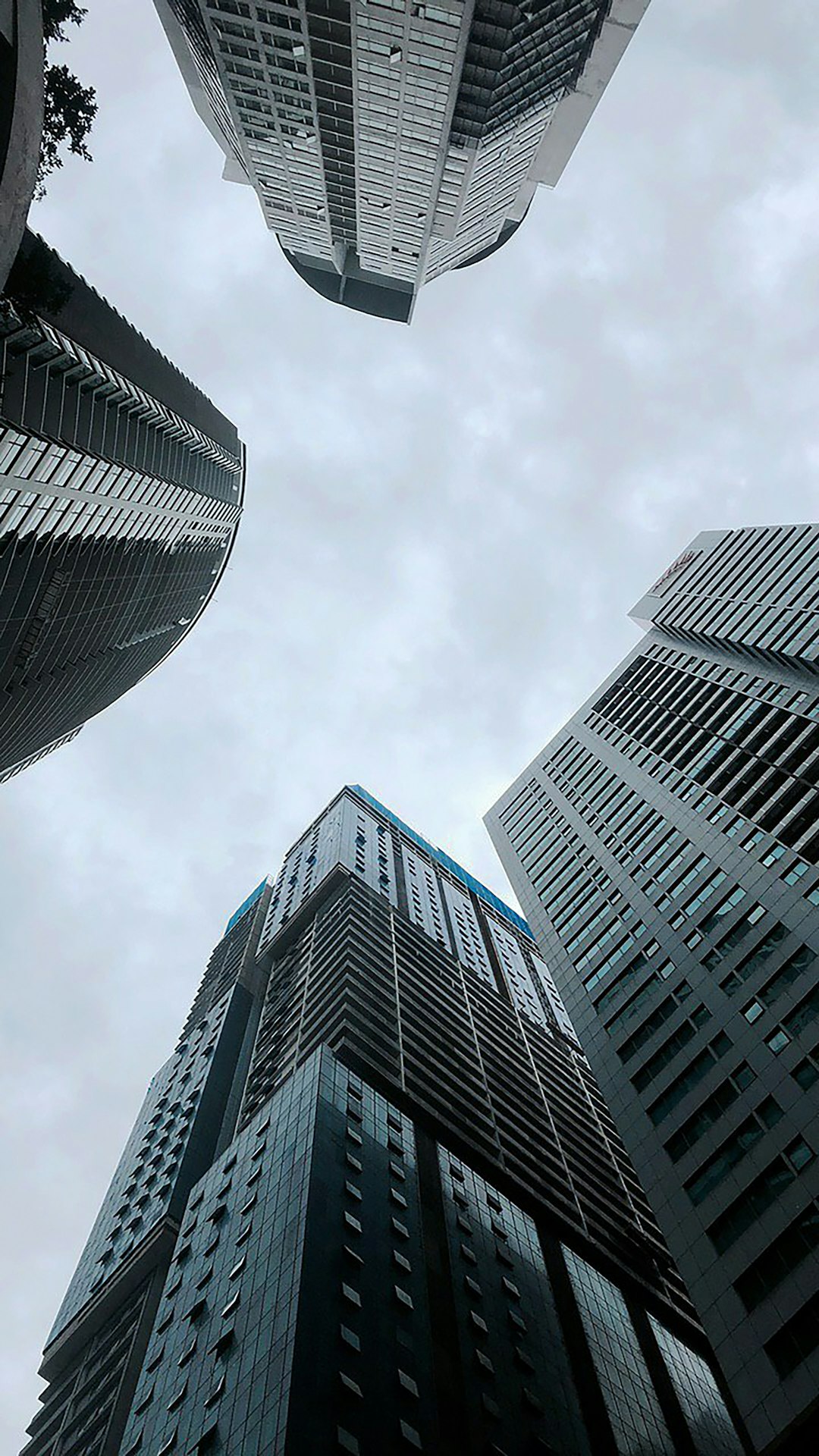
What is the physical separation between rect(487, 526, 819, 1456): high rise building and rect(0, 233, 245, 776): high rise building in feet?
129

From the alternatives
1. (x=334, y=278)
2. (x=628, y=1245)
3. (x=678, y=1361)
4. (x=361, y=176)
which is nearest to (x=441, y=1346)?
(x=678, y=1361)

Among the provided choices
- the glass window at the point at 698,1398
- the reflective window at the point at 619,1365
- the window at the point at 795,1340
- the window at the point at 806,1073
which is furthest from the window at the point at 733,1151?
the glass window at the point at 698,1398

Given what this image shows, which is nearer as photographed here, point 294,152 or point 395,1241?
point 395,1241

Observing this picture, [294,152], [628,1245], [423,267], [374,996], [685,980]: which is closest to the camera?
[685,980]

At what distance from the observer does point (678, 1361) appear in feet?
200

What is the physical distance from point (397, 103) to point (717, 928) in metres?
73.9

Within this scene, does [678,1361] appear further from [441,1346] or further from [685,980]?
[685,980]

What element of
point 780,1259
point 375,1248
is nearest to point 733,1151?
point 780,1259

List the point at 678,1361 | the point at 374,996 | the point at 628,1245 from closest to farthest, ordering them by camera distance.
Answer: the point at 678,1361, the point at 628,1245, the point at 374,996

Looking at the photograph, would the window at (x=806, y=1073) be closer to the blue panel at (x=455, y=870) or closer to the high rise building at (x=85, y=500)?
the high rise building at (x=85, y=500)

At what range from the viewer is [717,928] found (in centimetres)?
4950

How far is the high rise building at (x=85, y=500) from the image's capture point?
168ft

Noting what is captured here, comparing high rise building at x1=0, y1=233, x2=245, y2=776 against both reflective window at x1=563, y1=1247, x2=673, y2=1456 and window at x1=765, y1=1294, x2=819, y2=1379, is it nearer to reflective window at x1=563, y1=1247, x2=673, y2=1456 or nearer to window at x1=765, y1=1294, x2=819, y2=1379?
window at x1=765, y1=1294, x2=819, y2=1379

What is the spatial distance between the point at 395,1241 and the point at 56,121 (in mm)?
52253
